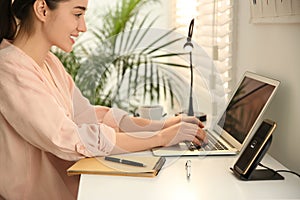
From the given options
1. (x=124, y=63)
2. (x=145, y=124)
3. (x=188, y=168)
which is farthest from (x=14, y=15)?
(x=124, y=63)

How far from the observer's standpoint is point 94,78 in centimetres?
285

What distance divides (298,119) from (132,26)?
1.69 m

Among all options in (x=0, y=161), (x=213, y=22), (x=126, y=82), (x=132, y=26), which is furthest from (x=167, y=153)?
(x=132, y=26)

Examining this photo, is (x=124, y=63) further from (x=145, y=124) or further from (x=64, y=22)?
(x=64, y=22)

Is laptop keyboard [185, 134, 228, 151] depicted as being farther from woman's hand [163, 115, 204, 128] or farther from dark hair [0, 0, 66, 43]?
dark hair [0, 0, 66, 43]

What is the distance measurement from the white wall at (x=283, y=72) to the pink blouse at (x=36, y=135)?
19.4 inches

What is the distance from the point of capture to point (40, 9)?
5.06ft

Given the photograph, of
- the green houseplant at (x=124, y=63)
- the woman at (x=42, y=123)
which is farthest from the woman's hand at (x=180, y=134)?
the green houseplant at (x=124, y=63)

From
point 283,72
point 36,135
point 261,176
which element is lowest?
point 261,176

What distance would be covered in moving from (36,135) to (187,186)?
1.50ft

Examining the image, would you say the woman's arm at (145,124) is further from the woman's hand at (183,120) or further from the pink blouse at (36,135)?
the pink blouse at (36,135)

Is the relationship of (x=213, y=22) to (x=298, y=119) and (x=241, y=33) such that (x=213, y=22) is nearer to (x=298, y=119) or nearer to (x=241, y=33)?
(x=241, y=33)

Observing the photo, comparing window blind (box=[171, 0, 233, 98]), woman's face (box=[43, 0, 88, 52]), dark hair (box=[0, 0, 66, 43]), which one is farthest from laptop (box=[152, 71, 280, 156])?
dark hair (box=[0, 0, 66, 43])

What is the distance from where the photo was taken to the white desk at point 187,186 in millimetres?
1179
